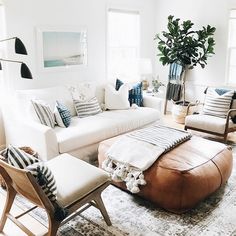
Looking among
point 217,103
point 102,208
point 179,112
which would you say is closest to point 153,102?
point 179,112

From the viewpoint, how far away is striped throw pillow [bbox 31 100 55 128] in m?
3.54

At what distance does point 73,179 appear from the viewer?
235 cm

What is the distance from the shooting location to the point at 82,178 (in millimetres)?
2367

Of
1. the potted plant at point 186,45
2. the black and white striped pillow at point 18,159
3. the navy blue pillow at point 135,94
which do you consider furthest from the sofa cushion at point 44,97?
the potted plant at point 186,45

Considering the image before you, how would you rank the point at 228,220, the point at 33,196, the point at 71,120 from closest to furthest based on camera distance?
the point at 33,196, the point at 228,220, the point at 71,120

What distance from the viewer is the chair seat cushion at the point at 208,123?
14.0 ft

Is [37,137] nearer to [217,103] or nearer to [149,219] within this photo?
[149,219]

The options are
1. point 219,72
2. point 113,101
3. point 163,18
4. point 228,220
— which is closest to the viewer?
point 228,220

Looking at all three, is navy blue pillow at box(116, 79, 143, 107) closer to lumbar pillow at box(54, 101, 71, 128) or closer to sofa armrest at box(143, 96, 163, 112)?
sofa armrest at box(143, 96, 163, 112)

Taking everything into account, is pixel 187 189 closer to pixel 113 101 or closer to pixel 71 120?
pixel 71 120

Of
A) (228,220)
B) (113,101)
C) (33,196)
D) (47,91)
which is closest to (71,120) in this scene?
(47,91)

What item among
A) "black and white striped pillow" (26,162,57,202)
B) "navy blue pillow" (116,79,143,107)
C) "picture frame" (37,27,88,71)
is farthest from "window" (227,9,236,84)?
"black and white striped pillow" (26,162,57,202)

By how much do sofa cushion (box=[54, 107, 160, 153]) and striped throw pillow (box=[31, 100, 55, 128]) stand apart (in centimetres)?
13

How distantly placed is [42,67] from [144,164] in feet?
7.40
